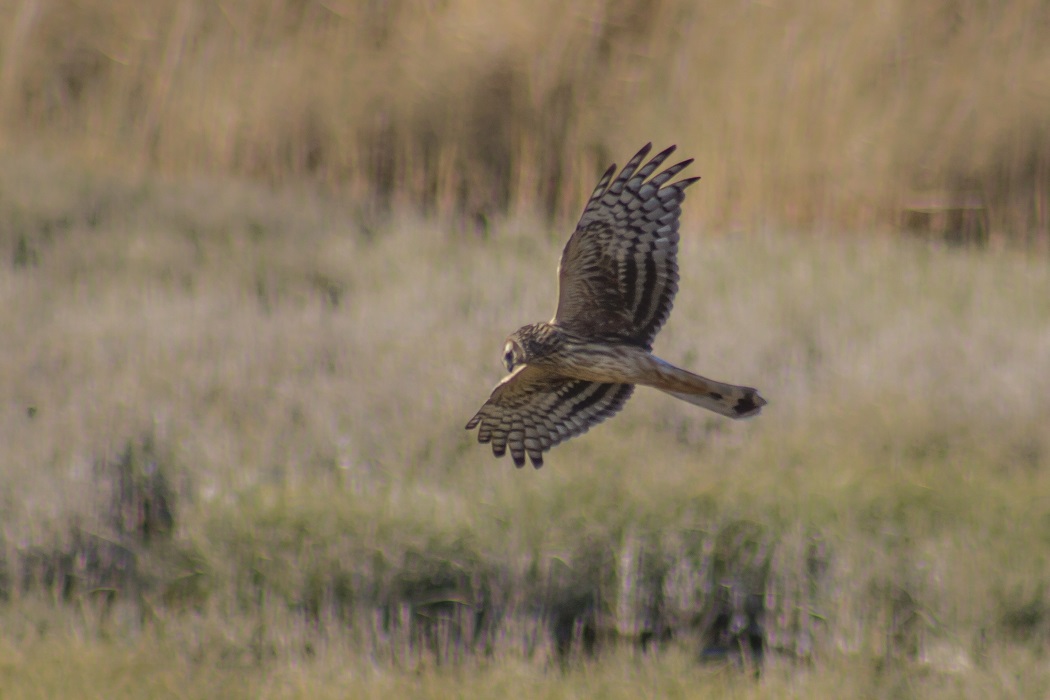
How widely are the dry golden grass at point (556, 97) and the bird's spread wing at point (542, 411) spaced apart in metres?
5.19

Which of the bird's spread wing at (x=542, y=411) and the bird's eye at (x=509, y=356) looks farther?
the bird's spread wing at (x=542, y=411)

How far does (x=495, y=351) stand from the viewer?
7.26 meters

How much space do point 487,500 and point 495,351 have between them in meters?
1.61

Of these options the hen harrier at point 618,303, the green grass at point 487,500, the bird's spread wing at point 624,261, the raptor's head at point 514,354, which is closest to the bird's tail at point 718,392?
the hen harrier at point 618,303

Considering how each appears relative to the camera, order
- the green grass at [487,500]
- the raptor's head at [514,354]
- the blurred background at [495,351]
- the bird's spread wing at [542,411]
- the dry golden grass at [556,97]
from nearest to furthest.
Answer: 1. the raptor's head at [514,354]
2. the bird's spread wing at [542,411]
3. the green grass at [487,500]
4. the blurred background at [495,351]
5. the dry golden grass at [556,97]

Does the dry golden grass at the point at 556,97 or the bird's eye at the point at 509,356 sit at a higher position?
the dry golden grass at the point at 556,97

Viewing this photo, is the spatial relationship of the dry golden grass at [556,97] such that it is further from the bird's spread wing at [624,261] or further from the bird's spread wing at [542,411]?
the bird's spread wing at [624,261]

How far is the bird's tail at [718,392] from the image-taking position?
3.85 meters

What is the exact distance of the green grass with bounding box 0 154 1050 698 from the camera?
5051 mm

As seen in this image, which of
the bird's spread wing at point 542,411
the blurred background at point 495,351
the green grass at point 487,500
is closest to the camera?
the bird's spread wing at point 542,411

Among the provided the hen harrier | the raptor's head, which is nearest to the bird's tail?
the hen harrier

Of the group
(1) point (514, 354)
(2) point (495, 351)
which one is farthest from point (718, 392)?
(2) point (495, 351)

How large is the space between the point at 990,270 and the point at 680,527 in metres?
3.87

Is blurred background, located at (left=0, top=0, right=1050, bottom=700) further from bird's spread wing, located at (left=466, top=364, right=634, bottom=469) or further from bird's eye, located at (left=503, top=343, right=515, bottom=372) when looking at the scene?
bird's eye, located at (left=503, top=343, right=515, bottom=372)
